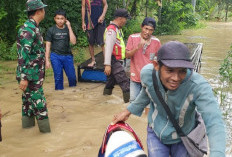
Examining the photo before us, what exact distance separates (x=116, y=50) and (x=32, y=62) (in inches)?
67.9

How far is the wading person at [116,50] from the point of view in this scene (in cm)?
505

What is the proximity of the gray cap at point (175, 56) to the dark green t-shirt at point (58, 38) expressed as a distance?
4388 millimetres

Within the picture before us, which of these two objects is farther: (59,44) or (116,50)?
(59,44)

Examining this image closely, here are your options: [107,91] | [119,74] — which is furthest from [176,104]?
[107,91]

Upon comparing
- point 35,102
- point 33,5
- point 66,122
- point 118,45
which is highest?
point 33,5

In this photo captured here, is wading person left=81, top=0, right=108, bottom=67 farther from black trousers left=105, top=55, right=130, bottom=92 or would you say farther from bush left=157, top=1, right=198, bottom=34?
bush left=157, top=1, right=198, bottom=34

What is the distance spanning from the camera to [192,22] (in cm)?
2212

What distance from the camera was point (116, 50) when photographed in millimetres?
5293

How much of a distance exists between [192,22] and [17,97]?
18.5 meters

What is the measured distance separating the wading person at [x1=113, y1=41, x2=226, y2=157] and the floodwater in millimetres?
1571

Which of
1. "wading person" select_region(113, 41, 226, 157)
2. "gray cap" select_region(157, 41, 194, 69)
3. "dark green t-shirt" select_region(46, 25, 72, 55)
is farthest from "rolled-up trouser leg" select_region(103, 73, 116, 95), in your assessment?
"gray cap" select_region(157, 41, 194, 69)

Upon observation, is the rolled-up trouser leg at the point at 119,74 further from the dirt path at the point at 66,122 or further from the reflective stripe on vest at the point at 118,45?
the dirt path at the point at 66,122

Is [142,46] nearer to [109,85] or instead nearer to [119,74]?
[119,74]

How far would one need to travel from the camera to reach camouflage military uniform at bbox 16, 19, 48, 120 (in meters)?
3.89
